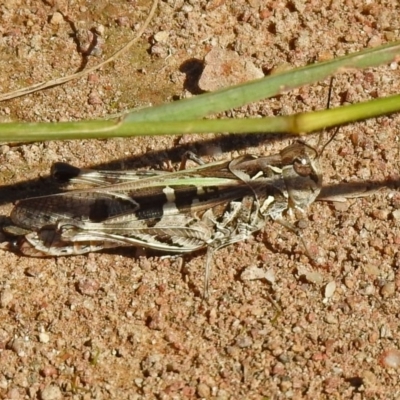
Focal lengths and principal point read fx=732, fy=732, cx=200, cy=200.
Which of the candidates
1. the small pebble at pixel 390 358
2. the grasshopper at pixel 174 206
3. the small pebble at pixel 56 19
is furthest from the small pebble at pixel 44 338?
the small pebble at pixel 56 19

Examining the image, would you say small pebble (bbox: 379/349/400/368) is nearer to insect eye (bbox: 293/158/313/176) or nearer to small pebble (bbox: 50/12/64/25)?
insect eye (bbox: 293/158/313/176)

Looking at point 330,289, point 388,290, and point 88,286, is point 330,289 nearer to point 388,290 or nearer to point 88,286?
point 388,290

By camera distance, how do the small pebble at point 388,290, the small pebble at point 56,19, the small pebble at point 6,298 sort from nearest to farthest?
1. the small pebble at point 388,290
2. the small pebble at point 6,298
3. the small pebble at point 56,19

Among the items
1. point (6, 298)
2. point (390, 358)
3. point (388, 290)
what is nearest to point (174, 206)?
point (6, 298)

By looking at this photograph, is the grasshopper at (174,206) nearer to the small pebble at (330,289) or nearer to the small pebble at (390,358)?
the small pebble at (330,289)

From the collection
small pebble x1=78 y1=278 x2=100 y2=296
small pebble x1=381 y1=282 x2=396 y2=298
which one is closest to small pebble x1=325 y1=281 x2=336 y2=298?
small pebble x1=381 y1=282 x2=396 y2=298

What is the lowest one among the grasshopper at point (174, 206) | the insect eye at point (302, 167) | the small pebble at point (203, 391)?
the small pebble at point (203, 391)

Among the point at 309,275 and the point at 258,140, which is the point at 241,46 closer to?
the point at 258,140
